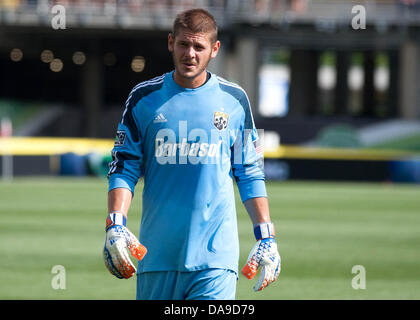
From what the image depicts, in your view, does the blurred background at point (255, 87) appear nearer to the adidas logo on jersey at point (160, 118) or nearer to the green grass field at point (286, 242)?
the green grass field at point (286, 242)

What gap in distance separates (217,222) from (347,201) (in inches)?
711

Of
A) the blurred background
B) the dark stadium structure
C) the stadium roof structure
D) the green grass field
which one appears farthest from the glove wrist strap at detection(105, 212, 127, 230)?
the stadium roof structure

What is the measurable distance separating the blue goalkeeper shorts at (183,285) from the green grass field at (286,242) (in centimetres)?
524

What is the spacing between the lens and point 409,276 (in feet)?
38.1

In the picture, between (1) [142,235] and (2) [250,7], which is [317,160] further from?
(1) [142,235]

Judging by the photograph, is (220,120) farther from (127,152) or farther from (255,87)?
(255,87)

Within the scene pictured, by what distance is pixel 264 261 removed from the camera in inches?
191

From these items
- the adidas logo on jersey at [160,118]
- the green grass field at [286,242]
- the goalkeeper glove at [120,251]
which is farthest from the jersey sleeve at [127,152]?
the green grass field at [286,242]

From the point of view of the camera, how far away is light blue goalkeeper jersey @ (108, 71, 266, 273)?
4809 millimetres

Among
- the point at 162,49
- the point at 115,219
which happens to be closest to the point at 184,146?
the point at 115,219

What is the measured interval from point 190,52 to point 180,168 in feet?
1.99

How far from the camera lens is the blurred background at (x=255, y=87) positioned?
29.8 metres

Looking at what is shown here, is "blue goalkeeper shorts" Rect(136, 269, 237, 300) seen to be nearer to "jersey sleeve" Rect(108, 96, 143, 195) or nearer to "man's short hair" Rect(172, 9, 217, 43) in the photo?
"jersey sleeve" Rect(108, 96, 143, 195)

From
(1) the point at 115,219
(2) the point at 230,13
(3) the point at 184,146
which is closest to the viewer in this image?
(1) the point at 115,219
